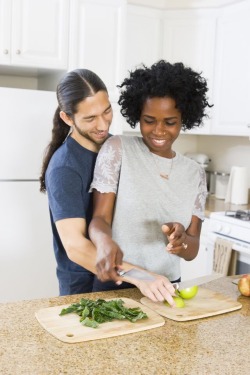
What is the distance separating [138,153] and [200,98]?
256 mm

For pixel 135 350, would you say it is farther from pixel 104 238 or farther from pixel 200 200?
pixel 200 200

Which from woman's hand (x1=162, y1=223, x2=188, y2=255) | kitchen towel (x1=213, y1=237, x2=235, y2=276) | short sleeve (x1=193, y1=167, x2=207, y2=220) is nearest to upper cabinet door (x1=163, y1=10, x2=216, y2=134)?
kitchen towel (x1=213, y1=237, x2=235, y2=276)

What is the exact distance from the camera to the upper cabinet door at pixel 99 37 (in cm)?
282

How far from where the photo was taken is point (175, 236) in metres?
1.33

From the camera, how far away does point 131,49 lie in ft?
10.9

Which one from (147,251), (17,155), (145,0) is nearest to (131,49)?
(145,0)

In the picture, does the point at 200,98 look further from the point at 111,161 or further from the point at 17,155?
the point at 17,155

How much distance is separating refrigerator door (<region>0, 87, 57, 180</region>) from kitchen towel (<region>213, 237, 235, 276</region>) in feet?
3.64

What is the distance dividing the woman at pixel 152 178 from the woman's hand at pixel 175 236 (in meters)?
0.02

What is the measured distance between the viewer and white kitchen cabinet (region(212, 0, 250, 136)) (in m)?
3.13

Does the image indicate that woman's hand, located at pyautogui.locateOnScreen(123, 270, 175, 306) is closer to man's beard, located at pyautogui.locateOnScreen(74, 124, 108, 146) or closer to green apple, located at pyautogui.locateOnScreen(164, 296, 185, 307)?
green apple, located at pyautogui.locateOnScreen(164, 296, 185, 307)

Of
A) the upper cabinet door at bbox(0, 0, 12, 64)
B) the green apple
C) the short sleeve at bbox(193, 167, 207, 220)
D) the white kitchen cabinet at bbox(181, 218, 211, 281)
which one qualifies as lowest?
the white kitchen cabinet at bbox(181, 218, 211, 281)

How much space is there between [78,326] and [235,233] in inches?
72.5

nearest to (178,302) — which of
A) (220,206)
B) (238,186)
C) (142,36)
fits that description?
(220,206)
